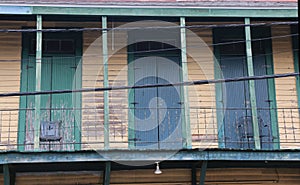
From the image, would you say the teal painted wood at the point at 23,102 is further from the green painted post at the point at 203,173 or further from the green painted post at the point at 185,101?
the green painted post at the point at 203,173

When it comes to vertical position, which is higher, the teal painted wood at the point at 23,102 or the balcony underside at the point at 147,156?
the teal painted wood at the point at 23,102

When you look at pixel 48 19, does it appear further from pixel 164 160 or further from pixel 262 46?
pixel 262 46

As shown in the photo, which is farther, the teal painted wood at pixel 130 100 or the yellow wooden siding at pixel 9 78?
the teal painted wood at pixel 130 100

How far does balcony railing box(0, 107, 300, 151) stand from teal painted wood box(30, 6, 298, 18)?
186 cm

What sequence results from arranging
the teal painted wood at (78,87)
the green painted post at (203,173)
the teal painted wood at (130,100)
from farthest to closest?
1. the teal painted wood at (130,100)
2. the teal painted wood at (78,87)
3. the green painted post at (203,173)

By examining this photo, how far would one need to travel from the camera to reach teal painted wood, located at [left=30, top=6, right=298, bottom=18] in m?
10.6

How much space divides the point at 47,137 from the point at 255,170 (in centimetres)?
402

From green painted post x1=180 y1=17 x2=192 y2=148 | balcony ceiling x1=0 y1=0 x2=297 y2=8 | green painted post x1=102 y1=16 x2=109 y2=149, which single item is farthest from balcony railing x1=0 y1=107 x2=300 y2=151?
balcony ceiling x1=0 y1=0 x2=297 y2=8

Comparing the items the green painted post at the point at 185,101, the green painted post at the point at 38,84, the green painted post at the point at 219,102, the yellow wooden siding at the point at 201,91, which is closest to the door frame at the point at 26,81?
the green painted post at the point at 38,84

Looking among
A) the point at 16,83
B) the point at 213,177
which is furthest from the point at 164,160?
→ the point at 16,83

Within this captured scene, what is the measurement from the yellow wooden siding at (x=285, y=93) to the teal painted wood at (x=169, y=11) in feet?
2.91

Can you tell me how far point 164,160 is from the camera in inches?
375

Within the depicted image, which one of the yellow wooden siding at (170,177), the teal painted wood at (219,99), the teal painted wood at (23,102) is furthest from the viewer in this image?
the teal painted wood at (219,99)

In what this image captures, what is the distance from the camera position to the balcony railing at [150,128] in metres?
10.8
